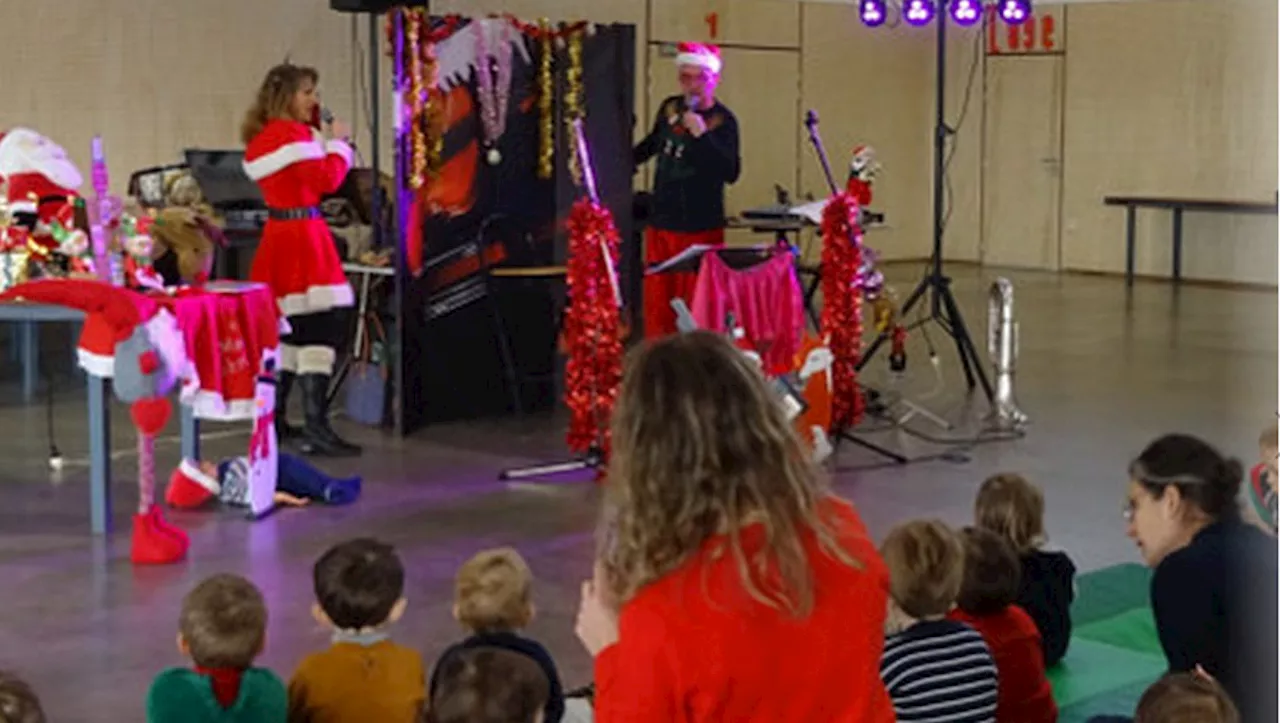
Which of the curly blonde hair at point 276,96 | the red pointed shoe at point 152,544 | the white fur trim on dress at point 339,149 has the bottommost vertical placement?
A: the red pointed shoe at point 152,544

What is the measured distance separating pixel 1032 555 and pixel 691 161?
5001 millimetres

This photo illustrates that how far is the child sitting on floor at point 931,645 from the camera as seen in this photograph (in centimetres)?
346

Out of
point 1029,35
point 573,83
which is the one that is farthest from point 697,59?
point 1029,35

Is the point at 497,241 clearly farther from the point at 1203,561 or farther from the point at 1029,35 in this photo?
the point at 1029,35

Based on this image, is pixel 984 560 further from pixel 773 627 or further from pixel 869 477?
pixel 869 477

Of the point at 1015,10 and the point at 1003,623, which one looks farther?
the point at 1015,10

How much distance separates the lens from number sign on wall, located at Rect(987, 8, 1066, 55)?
16.5 m

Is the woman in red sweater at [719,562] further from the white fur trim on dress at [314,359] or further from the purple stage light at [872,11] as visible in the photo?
the purple stage light at [872,11]

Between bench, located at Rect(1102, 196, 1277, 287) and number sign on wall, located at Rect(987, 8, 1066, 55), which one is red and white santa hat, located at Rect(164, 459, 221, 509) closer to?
bench, located at Rect(1102, 196, 1277, 287)

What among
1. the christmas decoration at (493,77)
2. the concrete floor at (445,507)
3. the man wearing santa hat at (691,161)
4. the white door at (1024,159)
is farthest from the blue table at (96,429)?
the white door at (1024,159)

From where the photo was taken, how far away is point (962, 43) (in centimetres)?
1720

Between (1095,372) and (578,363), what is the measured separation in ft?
12.6

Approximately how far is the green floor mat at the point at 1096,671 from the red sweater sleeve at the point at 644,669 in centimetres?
264

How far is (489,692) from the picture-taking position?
9.85ft
